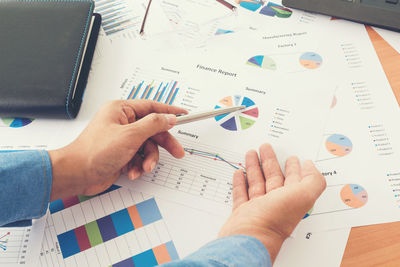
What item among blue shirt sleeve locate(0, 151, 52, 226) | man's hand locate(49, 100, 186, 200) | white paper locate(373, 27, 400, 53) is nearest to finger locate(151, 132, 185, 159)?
man's hand locate(49, 100, 186, 200)

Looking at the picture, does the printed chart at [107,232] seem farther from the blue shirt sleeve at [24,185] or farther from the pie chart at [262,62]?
the pie chart at [262,62]

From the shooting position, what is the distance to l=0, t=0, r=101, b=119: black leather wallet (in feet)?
2.21

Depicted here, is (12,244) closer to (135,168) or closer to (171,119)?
(135,168)

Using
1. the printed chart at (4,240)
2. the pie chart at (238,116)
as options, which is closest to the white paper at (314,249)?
the pie chart at (238,116)

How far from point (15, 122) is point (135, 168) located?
0.29 metres

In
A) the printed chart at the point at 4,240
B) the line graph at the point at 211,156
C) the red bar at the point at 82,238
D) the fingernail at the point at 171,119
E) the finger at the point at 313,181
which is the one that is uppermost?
the fingernail at the point at 171,119

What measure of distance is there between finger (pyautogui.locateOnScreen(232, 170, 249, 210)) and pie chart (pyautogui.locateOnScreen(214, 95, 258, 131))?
10cm

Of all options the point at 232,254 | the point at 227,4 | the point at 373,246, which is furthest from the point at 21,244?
the point at 227,4

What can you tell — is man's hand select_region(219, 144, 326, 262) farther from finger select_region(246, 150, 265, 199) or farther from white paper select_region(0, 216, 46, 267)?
white paper select_region(0, 216, 46, 267)

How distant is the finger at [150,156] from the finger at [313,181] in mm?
273

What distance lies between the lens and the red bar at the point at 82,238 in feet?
1.87

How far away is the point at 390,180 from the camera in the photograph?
0.60 meters

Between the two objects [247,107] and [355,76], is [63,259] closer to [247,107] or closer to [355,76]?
[247,107]

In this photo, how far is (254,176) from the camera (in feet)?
2.02
